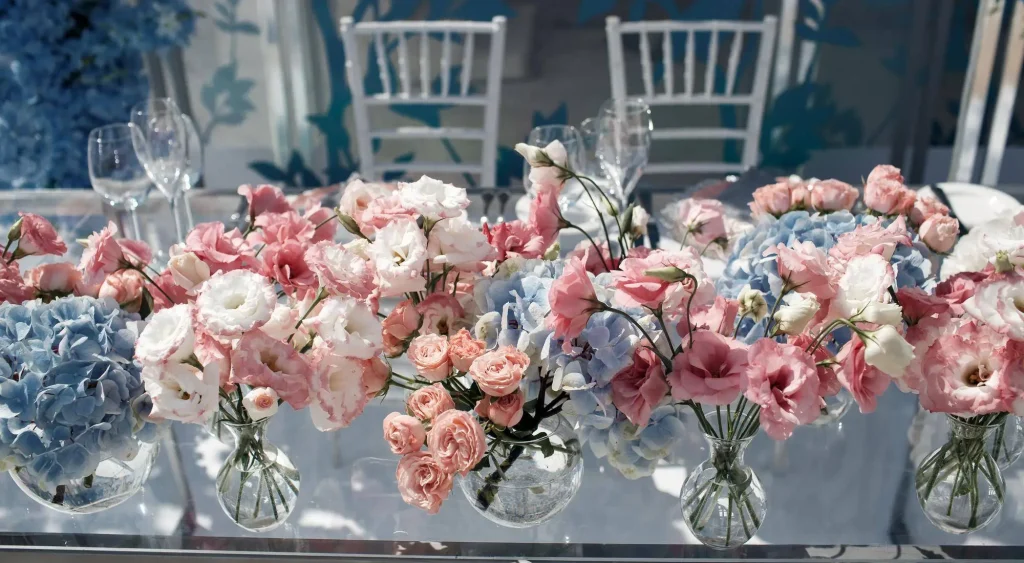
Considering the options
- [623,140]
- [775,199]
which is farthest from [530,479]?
[623,140]

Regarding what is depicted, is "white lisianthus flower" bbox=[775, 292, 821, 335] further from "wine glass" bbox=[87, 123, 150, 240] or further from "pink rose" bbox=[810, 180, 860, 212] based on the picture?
"wine glass" bbox=[87, 123, 150, 240]

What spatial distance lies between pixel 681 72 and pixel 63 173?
78.8 inches

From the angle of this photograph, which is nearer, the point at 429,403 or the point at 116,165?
the point at 429,403

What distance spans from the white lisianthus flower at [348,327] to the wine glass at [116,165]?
76 centimetres

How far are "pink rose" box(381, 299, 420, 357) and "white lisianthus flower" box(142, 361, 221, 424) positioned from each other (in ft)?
0.56

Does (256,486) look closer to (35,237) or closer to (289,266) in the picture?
(289,266)

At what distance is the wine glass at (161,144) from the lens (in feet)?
4.36

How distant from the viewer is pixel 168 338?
70 cm

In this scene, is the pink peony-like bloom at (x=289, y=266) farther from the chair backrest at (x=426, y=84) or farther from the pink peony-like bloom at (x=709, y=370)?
the chair backrest at (x=426, y=84)

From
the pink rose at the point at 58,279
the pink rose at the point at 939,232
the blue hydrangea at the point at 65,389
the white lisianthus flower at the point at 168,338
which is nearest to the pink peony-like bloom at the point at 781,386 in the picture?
the pink rose at the point at 939,232

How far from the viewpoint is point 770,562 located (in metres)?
→ 0.84

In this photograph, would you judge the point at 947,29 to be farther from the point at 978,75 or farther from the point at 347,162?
the point at 347,162

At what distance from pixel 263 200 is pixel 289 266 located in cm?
19

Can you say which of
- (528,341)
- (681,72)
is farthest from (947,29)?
(528,341)
